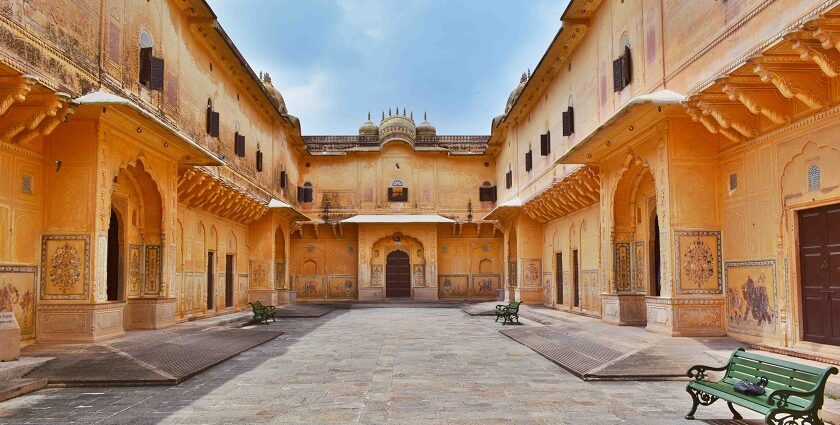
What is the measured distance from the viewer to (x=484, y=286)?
3016 centimetres

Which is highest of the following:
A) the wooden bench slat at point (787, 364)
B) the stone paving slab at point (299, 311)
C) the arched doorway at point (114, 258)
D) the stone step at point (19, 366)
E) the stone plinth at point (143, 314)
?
the arched doorway at point (114, 258)

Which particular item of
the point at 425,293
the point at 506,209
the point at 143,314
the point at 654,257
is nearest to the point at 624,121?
the point at 654,257

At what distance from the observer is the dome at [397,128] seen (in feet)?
98.6

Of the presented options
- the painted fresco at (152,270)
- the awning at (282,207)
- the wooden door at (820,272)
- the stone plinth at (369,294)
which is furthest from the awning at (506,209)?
the wooden door at (820,272)

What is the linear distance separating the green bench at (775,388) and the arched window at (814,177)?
3.52 metres

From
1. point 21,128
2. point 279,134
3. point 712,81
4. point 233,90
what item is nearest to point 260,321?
point 233,90

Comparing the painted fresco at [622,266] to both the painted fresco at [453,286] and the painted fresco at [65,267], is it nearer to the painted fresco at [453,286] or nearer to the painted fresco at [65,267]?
the painted fresco at [65,267]

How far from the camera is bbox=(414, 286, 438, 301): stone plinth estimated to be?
29.3 meters

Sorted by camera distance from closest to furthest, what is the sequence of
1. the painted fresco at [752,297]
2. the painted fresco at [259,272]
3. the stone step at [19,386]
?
the stone step at [19,386], the painted fresco at [752,297], the painted fresco at [259,272]

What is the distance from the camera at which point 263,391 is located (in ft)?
25.4

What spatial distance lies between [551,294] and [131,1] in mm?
15426

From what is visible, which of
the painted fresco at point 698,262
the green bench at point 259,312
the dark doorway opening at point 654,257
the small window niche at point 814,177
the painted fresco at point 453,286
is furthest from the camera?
the painted fresco at point 453,286

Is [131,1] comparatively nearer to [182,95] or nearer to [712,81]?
[182,95]

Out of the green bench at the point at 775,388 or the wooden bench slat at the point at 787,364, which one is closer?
the green bench at the point at 775,388
